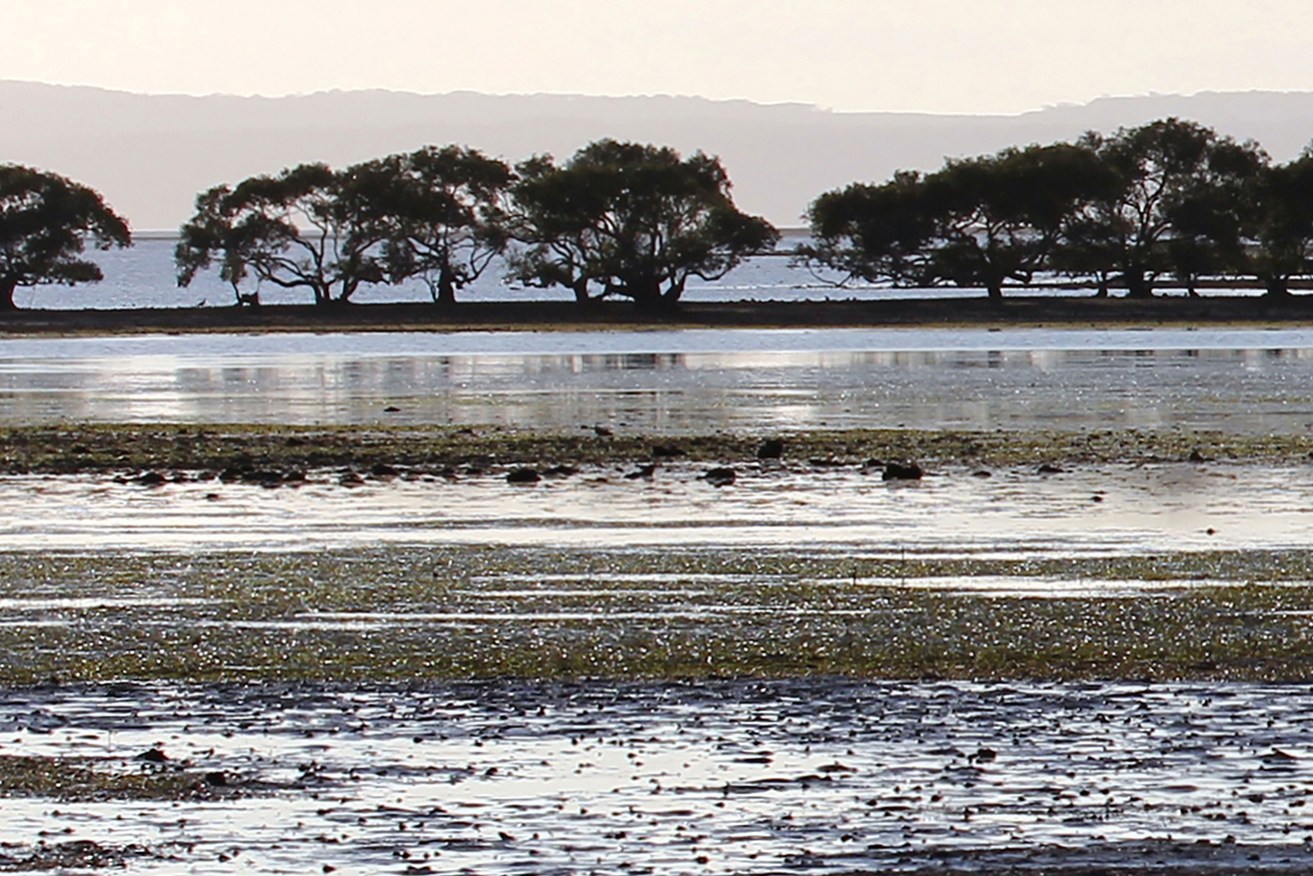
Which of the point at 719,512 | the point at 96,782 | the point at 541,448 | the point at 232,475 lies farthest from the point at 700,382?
the point at 96,782

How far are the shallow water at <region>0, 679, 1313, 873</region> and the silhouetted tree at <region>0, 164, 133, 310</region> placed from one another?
5251 inches

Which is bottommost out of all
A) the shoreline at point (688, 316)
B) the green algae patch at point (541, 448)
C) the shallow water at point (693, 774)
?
the shoreline at point (688, 316)

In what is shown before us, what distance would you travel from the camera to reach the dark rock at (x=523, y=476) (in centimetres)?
3186

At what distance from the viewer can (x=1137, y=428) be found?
136 ft

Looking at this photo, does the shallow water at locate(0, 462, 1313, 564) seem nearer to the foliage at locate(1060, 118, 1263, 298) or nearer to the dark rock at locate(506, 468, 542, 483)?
the dark rock at locate(506, 468, 542, 483)

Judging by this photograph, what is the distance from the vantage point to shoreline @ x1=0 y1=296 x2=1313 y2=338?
122750mm

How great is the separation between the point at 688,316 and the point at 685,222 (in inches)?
358

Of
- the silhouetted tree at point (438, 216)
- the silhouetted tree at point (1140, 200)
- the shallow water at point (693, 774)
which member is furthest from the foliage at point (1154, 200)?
the shallow water at point (693, 774)

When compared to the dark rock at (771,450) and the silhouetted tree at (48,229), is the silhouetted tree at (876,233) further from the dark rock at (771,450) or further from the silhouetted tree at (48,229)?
the dark rock at (771,450)

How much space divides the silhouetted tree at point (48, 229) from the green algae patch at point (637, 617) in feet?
414

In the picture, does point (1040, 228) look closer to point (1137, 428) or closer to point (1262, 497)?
point (1137, 428)

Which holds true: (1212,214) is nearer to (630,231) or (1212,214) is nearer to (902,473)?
(630,231)

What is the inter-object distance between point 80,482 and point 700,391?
26925 millimetres

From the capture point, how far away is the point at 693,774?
12.2 metres
